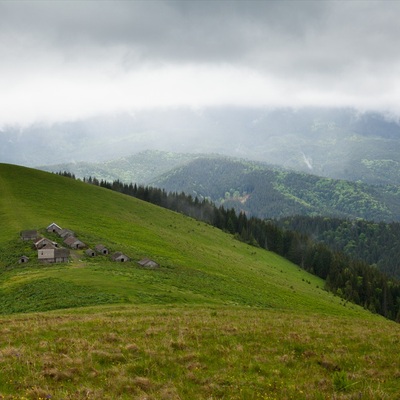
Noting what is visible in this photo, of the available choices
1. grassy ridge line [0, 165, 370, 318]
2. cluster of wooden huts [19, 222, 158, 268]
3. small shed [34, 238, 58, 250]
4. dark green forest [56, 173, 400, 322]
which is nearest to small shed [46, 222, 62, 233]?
cluster of wooden huts [19, 222, 158, 268]

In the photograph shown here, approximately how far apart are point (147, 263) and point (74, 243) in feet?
48.6

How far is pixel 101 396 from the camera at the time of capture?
12.1m

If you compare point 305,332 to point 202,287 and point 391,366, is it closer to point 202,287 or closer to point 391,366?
point 391,366

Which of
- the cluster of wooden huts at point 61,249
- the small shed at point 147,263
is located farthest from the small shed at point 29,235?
the small shed at point 147,263

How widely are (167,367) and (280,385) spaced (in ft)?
14.7

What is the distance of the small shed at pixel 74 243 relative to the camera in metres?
61.7

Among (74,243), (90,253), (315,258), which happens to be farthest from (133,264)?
(315,258)

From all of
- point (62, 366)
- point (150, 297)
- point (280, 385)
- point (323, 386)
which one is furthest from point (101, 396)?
point (150, 297)

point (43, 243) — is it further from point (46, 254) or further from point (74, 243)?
point (74, 243)

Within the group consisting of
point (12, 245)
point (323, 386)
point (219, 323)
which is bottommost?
point (12, 245)

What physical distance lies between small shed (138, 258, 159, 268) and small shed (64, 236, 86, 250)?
12.7 metres

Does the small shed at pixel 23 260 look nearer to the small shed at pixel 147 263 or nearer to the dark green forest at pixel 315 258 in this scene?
A: the small shed at pixel 147 263

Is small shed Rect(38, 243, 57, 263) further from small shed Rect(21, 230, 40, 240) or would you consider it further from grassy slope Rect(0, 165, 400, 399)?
small shed Rect(21, 230, 40, 240)

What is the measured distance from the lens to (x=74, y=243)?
61.9 metres
